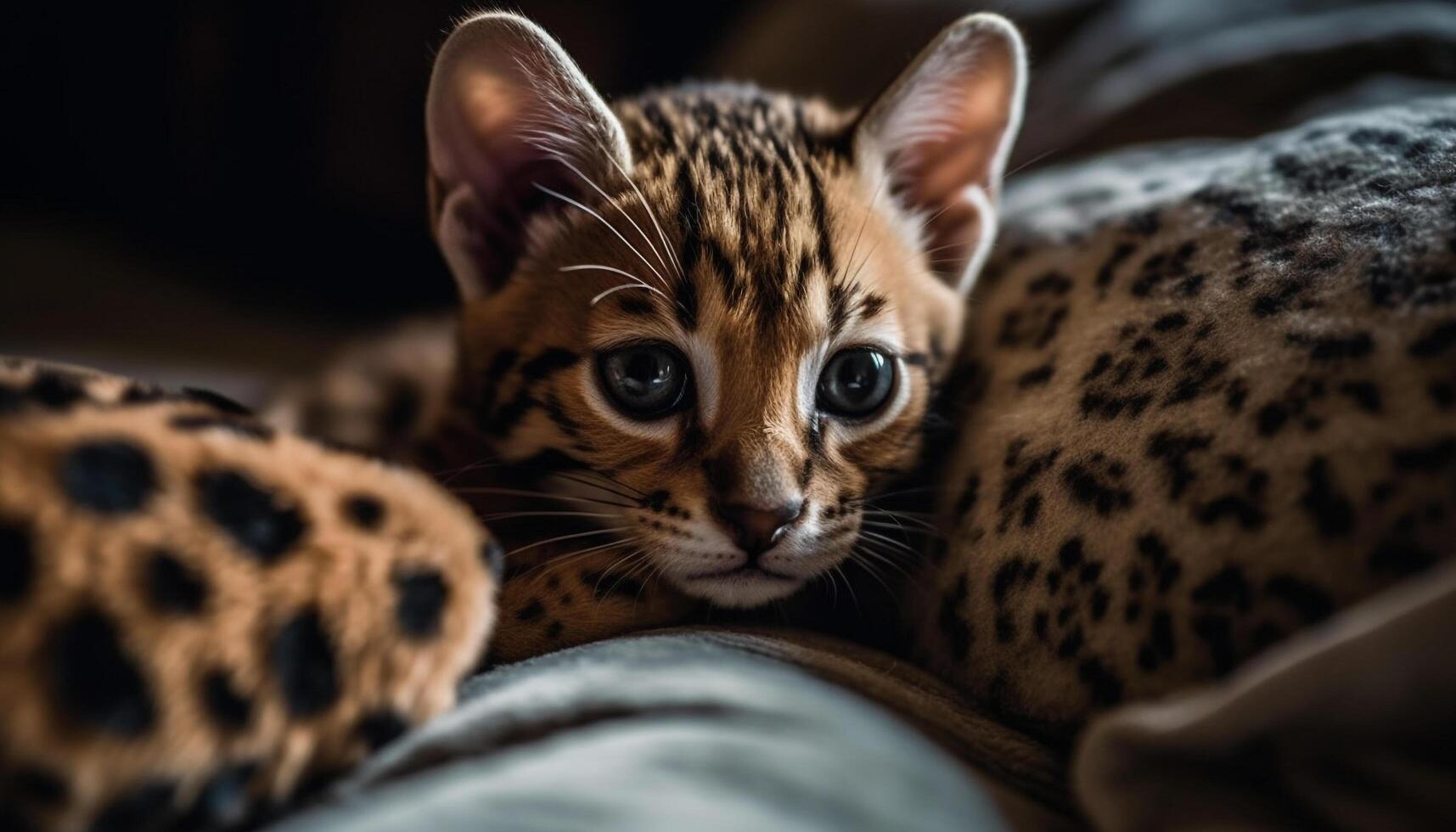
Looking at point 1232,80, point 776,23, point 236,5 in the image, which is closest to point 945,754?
point 1232,80

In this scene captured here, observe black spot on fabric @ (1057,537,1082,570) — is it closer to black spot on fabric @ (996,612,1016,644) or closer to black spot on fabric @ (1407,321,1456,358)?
black spot on fabric @ (996,612,1016,644)

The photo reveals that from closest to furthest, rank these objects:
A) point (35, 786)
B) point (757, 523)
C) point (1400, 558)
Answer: point (35, 786)
point (1400, 558)
point (757, 523)

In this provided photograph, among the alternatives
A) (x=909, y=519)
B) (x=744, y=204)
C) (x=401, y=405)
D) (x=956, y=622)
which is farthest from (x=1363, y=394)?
(x=401, y=405)

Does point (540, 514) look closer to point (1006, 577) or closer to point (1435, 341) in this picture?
point (1006, 577)

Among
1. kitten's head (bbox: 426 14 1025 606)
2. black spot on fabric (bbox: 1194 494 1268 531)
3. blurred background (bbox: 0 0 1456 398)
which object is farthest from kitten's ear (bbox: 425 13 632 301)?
blurred background (bbox: 0 0 1456 398)

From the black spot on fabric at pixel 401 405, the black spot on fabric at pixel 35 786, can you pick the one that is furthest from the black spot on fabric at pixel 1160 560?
the black spot on fabric at pixel 401 405
